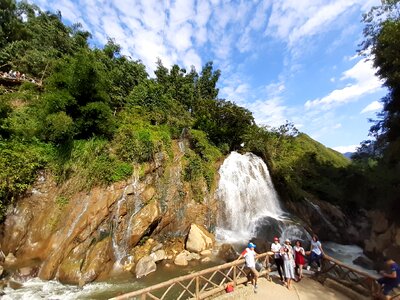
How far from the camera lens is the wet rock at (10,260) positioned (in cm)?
1187

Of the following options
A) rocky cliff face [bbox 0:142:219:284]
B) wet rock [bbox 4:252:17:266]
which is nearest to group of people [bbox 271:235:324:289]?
rocky cliff face [bbox 0:142:219:284]

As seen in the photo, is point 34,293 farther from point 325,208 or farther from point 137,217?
point 325,208

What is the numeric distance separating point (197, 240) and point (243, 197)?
635 centimetres

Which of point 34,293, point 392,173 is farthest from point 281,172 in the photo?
point 34,293

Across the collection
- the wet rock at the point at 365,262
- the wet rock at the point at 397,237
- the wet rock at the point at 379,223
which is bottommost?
the wet rock at the point at 365,262

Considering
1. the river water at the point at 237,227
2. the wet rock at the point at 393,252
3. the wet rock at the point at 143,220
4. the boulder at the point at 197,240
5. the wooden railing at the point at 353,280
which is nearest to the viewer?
the wooden railing at the point at 353,280

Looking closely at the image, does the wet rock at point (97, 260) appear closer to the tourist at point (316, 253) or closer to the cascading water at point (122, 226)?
the cascading water at point (122, 226)

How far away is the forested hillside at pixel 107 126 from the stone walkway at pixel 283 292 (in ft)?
32.5

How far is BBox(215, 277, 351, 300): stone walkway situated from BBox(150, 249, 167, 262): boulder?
648cm

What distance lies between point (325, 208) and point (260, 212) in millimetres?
→ 8590

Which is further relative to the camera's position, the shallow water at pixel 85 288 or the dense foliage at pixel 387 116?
the dense foliage at pixel 387 116

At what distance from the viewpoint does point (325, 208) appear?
24188 mm

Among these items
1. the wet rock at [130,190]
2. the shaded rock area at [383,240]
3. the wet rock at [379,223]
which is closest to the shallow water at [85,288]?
the wet rock at [130,190]

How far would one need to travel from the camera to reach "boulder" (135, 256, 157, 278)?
40.2ft
